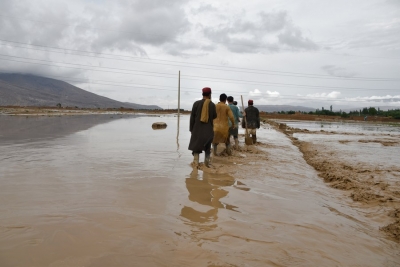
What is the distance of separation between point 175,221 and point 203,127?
12.3ft

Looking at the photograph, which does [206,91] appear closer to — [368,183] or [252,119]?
[368,183]

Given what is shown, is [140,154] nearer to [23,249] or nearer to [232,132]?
[232,132]

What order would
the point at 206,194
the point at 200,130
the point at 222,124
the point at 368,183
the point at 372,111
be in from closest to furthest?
the point at 206,194, the point at 368,183, the point at 200,130, the point at 222,124, the point at 372,111

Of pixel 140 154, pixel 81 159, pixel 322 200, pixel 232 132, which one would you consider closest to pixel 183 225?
pixel 322 200

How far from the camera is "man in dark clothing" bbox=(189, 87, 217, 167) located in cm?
662

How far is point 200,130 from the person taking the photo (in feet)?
22.0

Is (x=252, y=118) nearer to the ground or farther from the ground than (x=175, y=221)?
farther from the ground

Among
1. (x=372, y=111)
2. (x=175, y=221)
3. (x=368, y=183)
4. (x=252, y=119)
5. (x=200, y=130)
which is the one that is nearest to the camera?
(x=175, y=221)

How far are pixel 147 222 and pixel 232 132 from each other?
272 inches

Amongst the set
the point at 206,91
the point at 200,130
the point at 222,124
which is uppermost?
the point at 206,91

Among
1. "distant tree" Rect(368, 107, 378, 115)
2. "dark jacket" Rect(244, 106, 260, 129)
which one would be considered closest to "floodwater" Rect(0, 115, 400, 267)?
"dark jacket" Rect(244, 106, 260, 129)

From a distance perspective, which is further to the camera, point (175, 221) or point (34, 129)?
point (34, 129)

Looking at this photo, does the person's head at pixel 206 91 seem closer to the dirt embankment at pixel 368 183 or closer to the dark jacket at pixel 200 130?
the dark jacket at pixel 200 130

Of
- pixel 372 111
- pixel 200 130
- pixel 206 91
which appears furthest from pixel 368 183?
pixel 372 111
